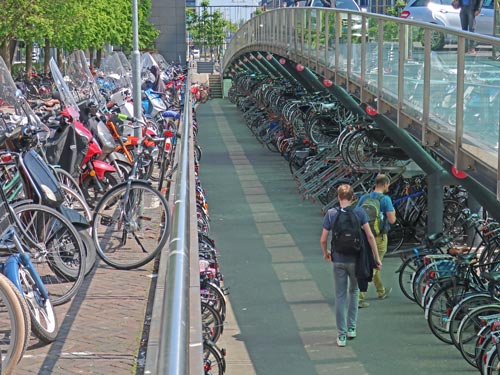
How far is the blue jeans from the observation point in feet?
33.5

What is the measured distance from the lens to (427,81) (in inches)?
474

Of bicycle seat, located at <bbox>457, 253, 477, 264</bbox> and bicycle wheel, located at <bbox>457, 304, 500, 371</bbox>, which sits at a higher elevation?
bicycle seat, located at <bbox>457, 253, 477, 264</bbox>

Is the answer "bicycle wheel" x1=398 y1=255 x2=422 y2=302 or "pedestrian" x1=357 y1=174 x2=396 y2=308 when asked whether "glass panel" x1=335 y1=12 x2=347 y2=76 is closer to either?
"pedestrian" x1=357 y1=174 x2=396 y2=308

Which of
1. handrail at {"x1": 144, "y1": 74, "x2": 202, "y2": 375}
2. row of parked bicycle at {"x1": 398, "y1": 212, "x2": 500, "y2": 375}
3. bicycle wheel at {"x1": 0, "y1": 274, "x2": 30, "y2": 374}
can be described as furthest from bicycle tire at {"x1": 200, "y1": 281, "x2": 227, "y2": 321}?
handrail at {"x1": 144, "y1": 74, "x2": 202, "y2": 375}

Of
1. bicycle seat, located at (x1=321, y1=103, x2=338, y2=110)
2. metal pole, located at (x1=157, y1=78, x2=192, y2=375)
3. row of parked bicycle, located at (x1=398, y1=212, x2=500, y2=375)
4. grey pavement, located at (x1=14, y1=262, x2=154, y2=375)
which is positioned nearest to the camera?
metal pole, located at (x1=157, y1=78, x2=192, y2=375)

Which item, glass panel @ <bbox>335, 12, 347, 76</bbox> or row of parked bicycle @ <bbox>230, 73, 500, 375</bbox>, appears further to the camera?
glass panel @ <bbox>335, 12, 347, 76</bbox>

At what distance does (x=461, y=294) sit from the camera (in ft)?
37.0

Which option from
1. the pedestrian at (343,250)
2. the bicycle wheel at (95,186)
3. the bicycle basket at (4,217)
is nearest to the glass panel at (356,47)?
the bicycle wheel at (95,186)

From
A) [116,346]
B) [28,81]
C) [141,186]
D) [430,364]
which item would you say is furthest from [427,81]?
[28,81]

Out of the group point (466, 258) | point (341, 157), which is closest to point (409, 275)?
point (466, 258)

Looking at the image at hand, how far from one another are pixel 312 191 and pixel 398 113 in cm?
777

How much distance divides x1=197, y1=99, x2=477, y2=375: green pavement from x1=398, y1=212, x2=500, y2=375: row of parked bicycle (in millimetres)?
235

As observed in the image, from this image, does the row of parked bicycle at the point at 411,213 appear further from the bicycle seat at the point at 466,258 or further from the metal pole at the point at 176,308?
the metal pole at the point at 176,308

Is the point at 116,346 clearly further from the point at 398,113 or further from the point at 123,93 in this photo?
the point at 123,93
